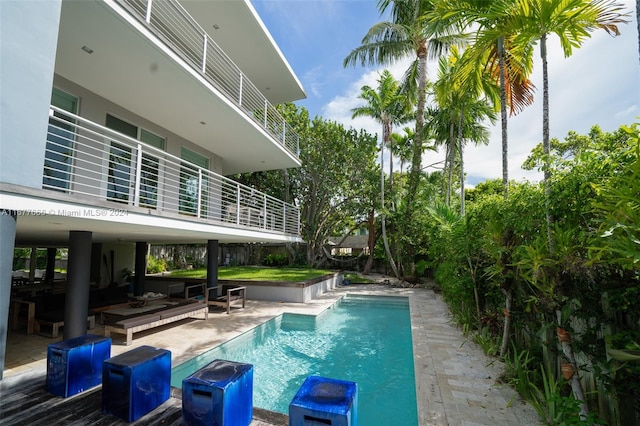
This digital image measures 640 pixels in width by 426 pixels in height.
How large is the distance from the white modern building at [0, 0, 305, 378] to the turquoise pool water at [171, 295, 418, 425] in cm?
332

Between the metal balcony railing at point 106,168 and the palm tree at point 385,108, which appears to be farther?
the palm tree at point 385,108

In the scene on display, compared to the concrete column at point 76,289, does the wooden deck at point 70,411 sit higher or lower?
lower

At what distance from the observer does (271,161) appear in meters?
13.5

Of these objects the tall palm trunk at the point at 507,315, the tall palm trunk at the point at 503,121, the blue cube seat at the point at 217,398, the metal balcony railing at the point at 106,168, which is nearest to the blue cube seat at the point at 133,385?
the blue cube seat at the point at 217,398

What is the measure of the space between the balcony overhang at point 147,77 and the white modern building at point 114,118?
0.10ft

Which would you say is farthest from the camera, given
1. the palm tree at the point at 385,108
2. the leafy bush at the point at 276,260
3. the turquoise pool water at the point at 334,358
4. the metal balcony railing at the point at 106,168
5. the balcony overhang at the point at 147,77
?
the leafy bush at the point at 276,260

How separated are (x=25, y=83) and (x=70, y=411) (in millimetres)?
4525

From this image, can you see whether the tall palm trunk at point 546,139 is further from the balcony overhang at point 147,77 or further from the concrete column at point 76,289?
the concrete column at point 76,289

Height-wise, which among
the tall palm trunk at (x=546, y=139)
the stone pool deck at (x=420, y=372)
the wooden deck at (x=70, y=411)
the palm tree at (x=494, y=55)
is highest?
the palm tree at (x=494, y=55)

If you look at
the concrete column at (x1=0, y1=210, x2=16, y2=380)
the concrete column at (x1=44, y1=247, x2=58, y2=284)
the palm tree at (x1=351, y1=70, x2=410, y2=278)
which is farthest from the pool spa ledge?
the concrete column at (x1=0, y1=210, x2=16, y2=380)

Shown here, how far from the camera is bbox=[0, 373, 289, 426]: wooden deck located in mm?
3408

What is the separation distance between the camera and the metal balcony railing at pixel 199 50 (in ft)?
22.1

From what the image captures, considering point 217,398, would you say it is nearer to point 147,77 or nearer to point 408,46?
point 147,77

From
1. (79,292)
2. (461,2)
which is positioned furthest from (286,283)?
(461,2)
